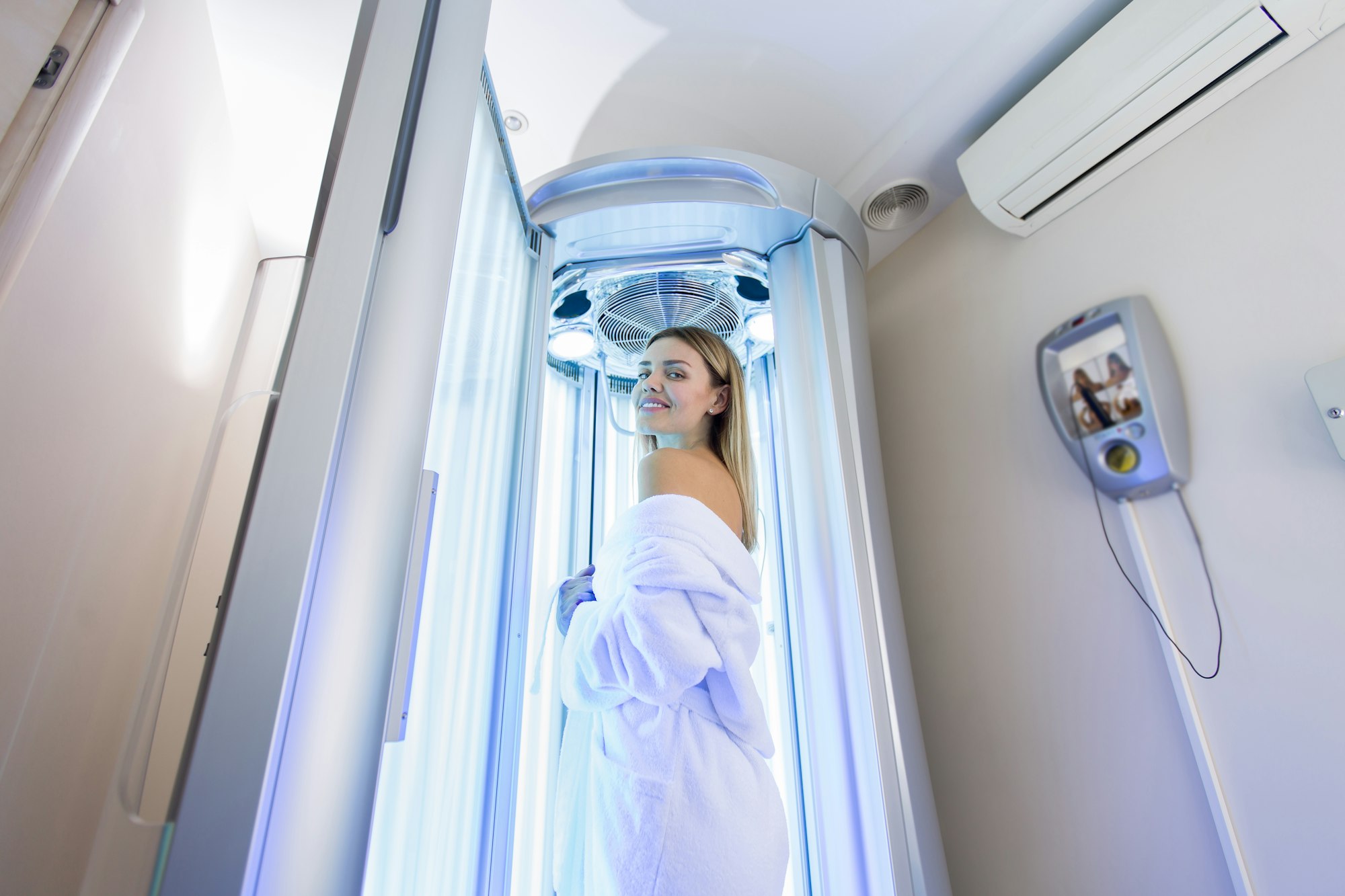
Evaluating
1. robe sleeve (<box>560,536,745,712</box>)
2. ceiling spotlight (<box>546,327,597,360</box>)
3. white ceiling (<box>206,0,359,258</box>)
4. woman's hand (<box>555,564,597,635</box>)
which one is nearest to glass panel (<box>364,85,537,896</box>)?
robe sleeve (<box>560,536,745,712</box>)

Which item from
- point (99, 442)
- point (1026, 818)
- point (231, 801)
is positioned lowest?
point (1026, 818)

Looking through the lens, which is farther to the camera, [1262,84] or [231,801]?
[1262,84]

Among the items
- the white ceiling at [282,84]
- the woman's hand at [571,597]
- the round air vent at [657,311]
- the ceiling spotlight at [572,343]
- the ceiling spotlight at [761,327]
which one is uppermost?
the white ceiling at [282,84]

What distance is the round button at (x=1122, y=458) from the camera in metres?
1.08

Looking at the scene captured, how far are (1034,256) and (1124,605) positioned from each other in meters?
0.79

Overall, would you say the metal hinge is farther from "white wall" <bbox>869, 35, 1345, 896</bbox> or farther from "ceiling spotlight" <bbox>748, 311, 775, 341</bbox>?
"white wall" <bbox>869, 35, 1345, 896</bbox>

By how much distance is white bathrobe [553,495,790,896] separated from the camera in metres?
0.90

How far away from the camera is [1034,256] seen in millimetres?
1381

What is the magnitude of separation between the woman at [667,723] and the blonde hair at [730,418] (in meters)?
0.22

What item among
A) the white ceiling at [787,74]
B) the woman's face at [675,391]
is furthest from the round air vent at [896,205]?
the woman's face at [675,391]

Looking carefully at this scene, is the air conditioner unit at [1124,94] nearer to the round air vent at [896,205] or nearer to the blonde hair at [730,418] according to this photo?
the round air vent at [896,205]

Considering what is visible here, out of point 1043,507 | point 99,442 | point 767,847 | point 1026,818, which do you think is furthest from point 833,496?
point 99,442

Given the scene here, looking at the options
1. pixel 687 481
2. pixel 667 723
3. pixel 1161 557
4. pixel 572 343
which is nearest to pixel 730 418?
pixel 687 481

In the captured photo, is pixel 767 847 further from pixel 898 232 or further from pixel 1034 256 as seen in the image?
pixel 898 232
